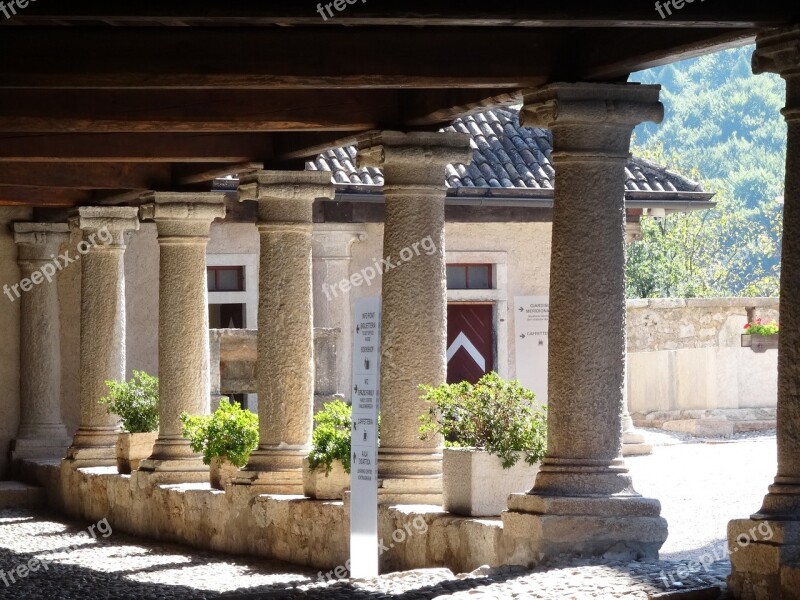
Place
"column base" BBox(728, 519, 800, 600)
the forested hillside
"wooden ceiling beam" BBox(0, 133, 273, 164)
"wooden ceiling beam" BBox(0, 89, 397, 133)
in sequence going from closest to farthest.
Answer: "column base" BBox(728, 519, 800, 600) → "wooden ceiling beam" BBox(0, 89, 397, 133) → "wooden ceiling beam" BBox(0, 133, 273, 164) → the forested hillside

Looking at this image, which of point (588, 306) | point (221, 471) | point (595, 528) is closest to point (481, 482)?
point (595, 528)

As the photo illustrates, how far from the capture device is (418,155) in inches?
333

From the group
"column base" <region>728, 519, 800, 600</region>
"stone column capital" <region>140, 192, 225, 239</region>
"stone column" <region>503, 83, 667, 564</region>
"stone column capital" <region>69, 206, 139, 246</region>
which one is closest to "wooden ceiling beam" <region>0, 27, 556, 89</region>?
"stone column" <region>503, 83, 667, 564</region>

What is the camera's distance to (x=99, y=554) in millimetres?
11062

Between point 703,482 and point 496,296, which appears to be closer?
point 703,482

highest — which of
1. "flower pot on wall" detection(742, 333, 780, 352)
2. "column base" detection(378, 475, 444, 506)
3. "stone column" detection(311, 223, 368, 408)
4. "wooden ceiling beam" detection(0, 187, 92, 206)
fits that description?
"wooden ceiling beam" detection(0, 187, 92, 206)

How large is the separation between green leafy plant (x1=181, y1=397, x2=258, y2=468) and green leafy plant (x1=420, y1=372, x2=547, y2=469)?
3.14m

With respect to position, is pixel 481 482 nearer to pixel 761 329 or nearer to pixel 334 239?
pixel 334 239

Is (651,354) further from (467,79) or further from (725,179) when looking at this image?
(725,179)

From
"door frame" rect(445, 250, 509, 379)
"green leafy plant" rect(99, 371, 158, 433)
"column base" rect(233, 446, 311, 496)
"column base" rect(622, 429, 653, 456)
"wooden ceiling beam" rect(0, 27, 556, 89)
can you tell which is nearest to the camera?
"wooden ceiling beam" rect(0, 27, 556, 89)

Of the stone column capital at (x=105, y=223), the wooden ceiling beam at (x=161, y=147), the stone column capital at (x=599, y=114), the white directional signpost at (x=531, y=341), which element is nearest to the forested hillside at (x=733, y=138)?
the white directional signpost at (x=531, y=341)

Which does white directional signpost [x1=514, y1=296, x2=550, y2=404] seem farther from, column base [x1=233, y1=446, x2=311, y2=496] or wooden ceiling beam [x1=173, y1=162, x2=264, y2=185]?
column base [x1=233, y1=446, x2=311, y2=496]

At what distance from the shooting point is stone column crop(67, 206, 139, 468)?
13.1 meters

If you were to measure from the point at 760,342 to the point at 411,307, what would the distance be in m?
9.12
